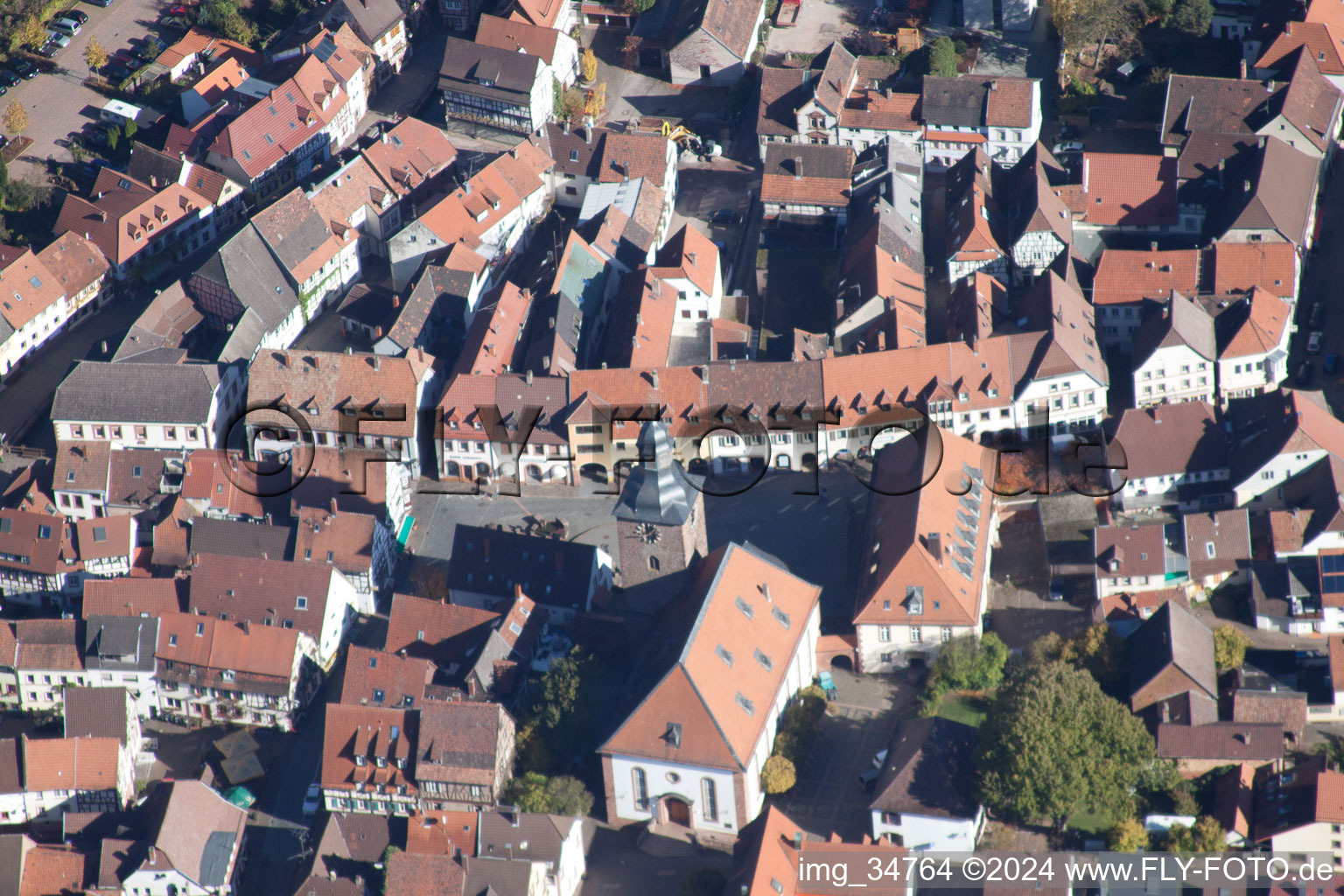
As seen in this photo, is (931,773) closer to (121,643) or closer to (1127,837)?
(1127,837)

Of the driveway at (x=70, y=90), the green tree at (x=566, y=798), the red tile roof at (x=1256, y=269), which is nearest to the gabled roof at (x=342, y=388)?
the green tree at (x=566, y=798)

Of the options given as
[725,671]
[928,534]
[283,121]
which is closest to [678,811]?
[725,671]

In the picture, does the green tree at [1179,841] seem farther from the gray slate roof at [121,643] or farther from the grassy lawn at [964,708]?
the gray slate roof at [121,643]

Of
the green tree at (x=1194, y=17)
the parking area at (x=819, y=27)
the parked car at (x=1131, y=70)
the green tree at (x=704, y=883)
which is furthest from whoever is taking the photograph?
the parking area at (x=819, y=27)

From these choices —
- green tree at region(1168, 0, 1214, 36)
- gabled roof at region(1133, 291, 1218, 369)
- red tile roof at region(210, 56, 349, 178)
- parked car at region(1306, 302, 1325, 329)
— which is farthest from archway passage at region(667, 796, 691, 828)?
green tree at region(1168, 0, 1214, 36)

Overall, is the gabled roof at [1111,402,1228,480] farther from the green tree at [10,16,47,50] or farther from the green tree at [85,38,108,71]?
the green tree at [10,16,47,50]

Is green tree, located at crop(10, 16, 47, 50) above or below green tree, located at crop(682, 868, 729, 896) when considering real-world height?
above
